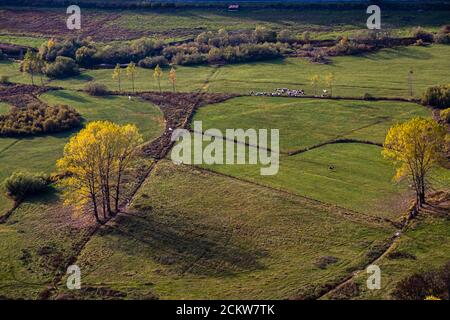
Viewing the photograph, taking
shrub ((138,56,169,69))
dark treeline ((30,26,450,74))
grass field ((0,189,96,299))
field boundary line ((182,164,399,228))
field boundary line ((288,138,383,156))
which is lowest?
grass field ((0,189,96,299))

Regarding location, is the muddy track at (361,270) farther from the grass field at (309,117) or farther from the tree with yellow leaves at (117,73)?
the tree with yellow leaves at (117,73)

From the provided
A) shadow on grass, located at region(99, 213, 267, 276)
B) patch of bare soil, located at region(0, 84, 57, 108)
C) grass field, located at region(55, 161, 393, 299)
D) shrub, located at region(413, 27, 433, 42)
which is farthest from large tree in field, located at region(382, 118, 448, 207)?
shrub, located at region(413, 27, 433, 42)

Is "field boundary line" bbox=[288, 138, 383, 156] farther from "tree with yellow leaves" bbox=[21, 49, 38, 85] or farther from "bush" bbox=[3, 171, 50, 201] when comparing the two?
"tree with yellow leaves" bbox=[21, 49, 38, 85]

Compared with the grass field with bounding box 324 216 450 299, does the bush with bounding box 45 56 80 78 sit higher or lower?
higher

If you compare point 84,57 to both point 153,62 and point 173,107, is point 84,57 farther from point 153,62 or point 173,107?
point 173,107

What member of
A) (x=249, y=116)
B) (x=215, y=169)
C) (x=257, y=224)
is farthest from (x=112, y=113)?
(x=257, y=224)

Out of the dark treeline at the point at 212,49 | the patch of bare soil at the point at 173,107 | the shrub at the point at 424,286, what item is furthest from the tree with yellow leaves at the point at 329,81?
the shrub at the point at 424,286
